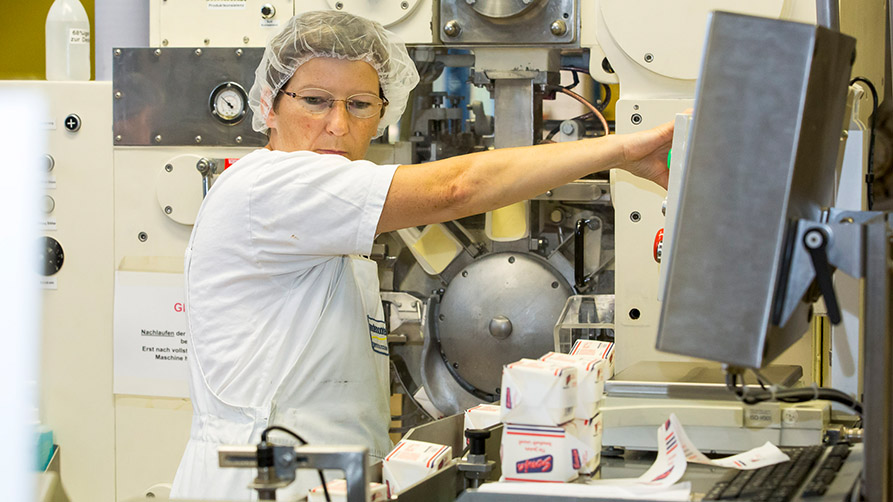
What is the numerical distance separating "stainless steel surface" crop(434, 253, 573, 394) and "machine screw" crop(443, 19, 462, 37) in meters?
0.58

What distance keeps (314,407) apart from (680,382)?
0.66 metres

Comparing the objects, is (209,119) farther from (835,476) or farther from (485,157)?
(835,476)

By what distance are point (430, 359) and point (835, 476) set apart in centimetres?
148

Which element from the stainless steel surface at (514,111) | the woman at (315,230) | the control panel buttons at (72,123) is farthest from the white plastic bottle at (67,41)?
the stainless steel surface at (514,111)

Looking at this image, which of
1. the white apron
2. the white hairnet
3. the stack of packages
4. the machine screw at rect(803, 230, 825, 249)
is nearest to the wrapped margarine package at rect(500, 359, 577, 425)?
the stack of packages

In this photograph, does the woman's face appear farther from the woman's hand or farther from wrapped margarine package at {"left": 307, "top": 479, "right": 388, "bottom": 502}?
wrapped margarine package at {"left": 307, "top": 479, "right": 388, "bottom": 502}

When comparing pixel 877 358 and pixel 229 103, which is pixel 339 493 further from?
pixel 229 103

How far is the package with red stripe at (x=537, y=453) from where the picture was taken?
1114 millimetres

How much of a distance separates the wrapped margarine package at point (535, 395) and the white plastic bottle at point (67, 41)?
1793mm

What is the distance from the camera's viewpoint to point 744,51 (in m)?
0.96

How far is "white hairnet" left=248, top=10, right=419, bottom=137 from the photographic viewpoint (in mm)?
1838

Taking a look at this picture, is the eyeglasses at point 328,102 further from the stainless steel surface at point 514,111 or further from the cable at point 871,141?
the cable at point 871,141

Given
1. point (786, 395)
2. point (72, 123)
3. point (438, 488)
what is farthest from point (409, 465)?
point (72, 123)

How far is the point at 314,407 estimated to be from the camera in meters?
1.74
